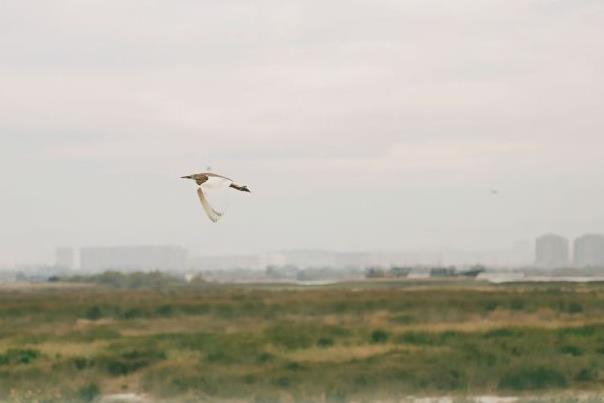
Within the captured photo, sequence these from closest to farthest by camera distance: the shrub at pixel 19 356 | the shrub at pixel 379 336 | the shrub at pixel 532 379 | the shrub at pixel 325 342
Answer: the shrub at pixel 532 379 → the shrub at pixel 19 356 → the shrub at pixel 325 342 → the shrub at pixel 379 336

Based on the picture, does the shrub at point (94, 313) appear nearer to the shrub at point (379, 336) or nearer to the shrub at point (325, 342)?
the shrub at point (379, 336)

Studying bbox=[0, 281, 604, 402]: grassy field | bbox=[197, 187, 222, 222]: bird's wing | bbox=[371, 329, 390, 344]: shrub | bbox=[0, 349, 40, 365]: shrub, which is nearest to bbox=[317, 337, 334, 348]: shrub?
bbox=[0, 281, 604, 402]: grassy field

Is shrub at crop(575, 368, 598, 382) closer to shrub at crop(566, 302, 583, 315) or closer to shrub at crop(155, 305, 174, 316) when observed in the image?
shrub at crop(566, 302, 583, 315)

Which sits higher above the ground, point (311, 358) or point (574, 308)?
point (574, 308)

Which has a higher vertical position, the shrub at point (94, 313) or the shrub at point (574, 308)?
the shrub at point (574, 308)

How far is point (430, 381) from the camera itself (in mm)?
20141

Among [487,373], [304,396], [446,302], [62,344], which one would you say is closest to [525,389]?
[487,373]

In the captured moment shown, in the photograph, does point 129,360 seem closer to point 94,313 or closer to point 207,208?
point 207,208

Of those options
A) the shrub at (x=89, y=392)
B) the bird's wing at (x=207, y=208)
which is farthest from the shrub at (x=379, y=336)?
the bird's wing at (x=207, y=208)

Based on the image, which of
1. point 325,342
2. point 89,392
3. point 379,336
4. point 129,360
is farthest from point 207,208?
point 379,336

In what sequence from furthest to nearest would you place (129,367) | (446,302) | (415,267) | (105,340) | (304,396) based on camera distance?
1. (415,267)
2. (446,302)
3. (105,340)
4. (129,367)
5. (304,396)

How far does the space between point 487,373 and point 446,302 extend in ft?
87.7

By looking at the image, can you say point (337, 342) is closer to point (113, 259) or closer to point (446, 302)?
point (446, 302)

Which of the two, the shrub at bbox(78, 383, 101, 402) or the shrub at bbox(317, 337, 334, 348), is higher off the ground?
the shrub at bbox(317, 337, 334, 348)
